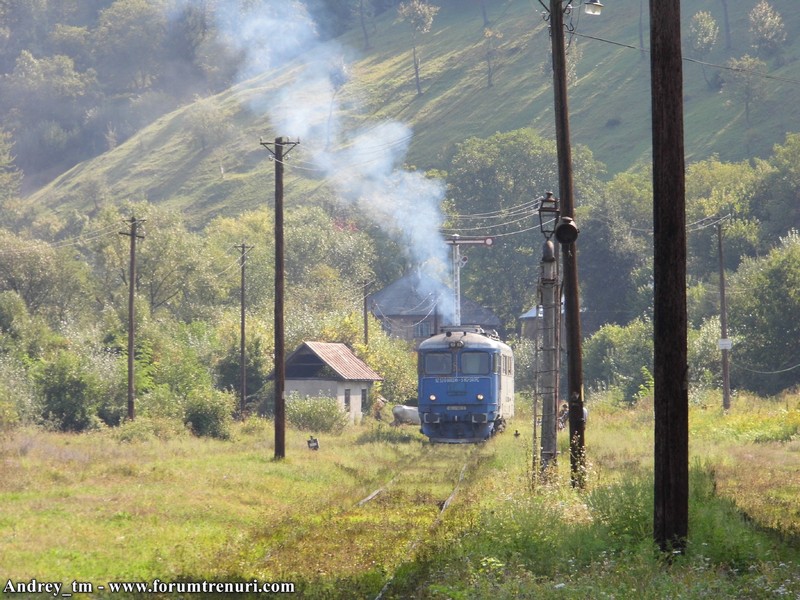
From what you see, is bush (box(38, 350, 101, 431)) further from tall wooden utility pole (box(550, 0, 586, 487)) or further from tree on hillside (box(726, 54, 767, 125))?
tree on hillside (box(726, 54, 767, 125))

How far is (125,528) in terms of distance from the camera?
17.5 meters

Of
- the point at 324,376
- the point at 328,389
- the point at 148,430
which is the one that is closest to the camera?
the point at 148,430

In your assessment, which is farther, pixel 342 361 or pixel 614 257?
pixel 614 257

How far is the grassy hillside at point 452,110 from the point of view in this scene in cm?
12962

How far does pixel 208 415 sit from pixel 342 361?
495 inches

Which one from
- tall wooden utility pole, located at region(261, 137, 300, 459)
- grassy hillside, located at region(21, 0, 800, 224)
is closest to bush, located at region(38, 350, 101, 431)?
tall wooden utility pole, located at region(261, 137, 300, 459)

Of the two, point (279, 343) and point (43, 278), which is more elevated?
point (43, 278)

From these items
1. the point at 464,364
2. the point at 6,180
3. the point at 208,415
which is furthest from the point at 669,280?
the point at 6,180

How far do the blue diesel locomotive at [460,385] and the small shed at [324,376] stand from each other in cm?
1315

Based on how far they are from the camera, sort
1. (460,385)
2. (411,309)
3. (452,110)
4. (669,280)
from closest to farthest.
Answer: (669,280) < (460,385) < (411,309) < (452,110)

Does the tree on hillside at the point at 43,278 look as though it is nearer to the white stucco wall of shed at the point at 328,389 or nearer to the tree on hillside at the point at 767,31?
the white stucco wall of shed at the point at 328,389

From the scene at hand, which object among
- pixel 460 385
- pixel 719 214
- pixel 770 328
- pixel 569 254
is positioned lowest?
pixel 460 385

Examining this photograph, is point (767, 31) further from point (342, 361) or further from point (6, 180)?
point (6, 180)

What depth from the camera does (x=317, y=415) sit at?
45000 millimetres
